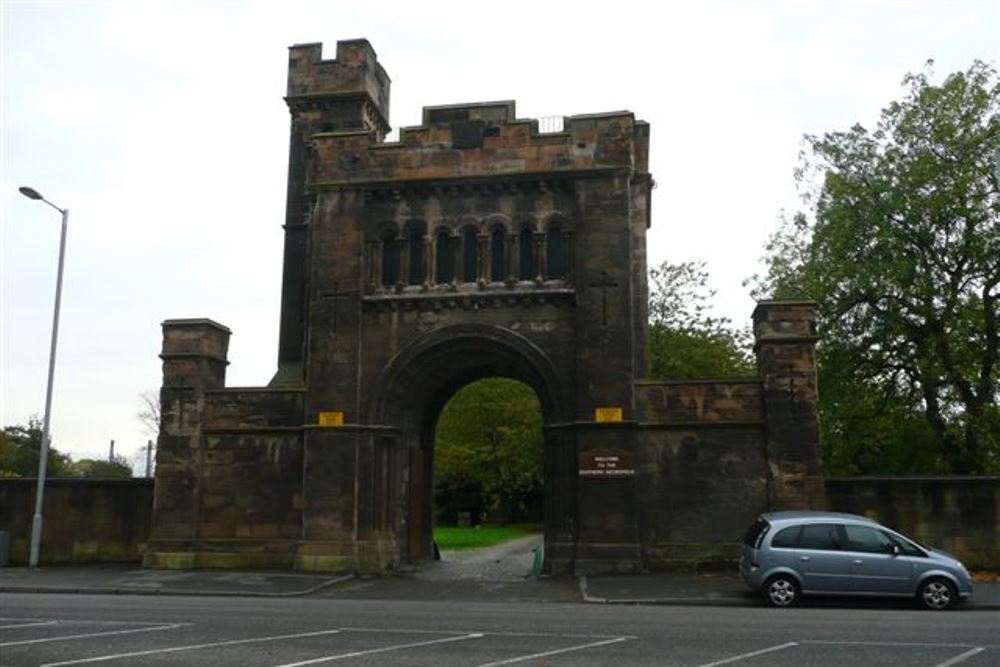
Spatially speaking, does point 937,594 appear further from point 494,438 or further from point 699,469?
point 494,438

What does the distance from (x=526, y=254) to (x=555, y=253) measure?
2.24 feet

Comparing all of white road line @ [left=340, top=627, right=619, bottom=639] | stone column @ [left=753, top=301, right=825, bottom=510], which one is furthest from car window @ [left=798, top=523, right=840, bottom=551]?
white road line @ [left=340, top=627, right=619, bottom=639]

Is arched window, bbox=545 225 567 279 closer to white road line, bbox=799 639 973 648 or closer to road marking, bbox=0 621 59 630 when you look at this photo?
white road line, bbox=799 639 973 648

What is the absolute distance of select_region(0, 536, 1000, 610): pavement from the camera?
16344mm

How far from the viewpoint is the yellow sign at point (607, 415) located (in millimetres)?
19969

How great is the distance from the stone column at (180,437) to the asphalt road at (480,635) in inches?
228

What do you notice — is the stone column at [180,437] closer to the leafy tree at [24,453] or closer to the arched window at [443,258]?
the arched window at [443,258]

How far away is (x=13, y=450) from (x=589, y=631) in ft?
206

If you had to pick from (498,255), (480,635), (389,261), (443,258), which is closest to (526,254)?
(498,255)

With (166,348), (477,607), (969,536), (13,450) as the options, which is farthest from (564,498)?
(13,450)

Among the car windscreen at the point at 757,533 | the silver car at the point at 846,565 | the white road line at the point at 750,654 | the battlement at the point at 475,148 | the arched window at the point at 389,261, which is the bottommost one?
the white road line at the point at 750,654

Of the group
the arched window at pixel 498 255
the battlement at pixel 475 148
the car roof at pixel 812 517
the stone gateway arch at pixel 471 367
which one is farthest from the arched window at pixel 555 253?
the car roof at pixel 812 517

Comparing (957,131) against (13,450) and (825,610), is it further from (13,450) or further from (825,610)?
(13,450)

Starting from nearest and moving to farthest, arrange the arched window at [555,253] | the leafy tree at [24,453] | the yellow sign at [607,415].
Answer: the yellow sign at [607,415], the arched window at [555,253], the leafy tree at [24,453]
